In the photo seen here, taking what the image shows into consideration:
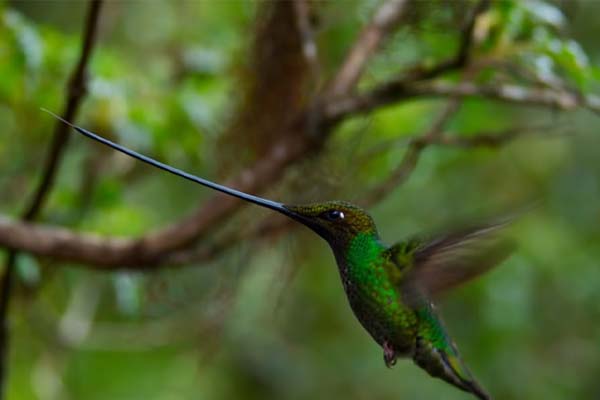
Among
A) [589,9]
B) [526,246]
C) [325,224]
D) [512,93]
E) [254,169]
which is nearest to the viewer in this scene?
[325,224]

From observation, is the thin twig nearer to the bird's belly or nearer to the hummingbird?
the hummingbird

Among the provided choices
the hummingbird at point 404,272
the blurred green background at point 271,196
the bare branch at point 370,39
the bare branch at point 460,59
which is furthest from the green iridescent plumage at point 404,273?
the bare branch at point 370,39

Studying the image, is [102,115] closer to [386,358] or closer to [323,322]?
[386,358]

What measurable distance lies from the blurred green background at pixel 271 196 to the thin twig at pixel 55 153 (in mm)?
127

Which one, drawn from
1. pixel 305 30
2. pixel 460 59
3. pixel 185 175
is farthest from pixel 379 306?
pixel 305 30

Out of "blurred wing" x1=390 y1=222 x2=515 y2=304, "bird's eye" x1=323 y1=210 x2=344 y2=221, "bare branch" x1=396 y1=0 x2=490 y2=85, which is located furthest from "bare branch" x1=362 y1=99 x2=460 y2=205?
"bird's eye" x1=323 y1=210 x2=344 y2=221

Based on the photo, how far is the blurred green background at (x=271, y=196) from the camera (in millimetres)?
2605

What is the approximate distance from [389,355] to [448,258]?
0.21 meters

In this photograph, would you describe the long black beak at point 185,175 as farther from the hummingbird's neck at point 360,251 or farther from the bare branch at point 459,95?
the bare branch at point 459,95

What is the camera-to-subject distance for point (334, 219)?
1532 mm

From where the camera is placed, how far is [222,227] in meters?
2.78

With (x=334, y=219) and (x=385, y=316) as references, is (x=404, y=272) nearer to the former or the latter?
(x=385, y=316)

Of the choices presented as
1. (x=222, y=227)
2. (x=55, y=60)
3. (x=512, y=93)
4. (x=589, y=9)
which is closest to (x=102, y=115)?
(x=55, y=60)

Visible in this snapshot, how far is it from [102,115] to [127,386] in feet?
6.82
